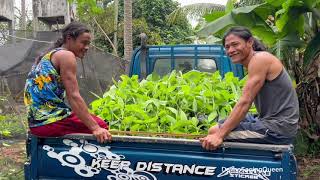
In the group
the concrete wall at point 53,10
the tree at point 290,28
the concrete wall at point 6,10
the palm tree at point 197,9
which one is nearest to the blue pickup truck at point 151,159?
the tree at point 290,28

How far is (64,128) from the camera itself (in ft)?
11.3

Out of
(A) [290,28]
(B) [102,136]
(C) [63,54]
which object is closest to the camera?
(B) [102,136]

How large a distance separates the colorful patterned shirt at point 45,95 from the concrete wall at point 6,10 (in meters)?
12.2

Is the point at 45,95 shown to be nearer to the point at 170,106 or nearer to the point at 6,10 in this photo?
the point at 170,106

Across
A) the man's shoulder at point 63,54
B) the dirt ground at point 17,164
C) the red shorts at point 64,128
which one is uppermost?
the man's shoulder at point 63,54

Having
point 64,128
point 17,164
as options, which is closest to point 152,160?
point 64,128

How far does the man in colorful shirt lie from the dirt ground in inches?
99.4

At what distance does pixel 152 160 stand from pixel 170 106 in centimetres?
94

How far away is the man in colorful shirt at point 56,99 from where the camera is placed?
11.3ft

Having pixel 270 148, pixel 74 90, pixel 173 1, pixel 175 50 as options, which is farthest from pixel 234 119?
pixel 173 1

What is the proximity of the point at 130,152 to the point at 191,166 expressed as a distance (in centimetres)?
44

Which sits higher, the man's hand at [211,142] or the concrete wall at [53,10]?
the concrete wall at [53,10]

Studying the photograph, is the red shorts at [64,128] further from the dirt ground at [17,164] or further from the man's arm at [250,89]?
the dirt ground at [17,164]

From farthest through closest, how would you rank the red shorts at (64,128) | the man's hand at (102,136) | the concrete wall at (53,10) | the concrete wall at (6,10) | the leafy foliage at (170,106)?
the concrete wall at (6,10) < the concrete wall at (53,10) < the leafy foliage at (170,106) < the red shorts at (64,128) < the man's hand at (102,136)
